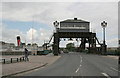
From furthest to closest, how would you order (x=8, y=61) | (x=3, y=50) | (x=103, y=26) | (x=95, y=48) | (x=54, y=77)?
(x=95, y=48) < (x=3, y=50) < (x=103, y=26) < (x=8, y=61) < (x=54, y=77)

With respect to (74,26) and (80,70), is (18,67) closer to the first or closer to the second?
(80,70)

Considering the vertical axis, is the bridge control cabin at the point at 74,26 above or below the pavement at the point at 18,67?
above

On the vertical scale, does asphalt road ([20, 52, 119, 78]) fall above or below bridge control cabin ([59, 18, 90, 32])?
below

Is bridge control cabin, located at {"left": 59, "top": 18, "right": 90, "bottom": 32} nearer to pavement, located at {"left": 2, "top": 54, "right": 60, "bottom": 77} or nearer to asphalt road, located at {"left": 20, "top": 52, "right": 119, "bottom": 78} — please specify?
asphalt road, located at {"left": 20, "top": 52, "right": 119, "bottom": 78}

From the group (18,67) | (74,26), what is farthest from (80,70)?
(74,26)

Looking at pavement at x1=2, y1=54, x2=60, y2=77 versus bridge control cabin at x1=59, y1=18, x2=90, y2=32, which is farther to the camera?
bridge control cabin at x1=59, y1=18, x2=90, y2=32

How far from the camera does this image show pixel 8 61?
19984 millimetres

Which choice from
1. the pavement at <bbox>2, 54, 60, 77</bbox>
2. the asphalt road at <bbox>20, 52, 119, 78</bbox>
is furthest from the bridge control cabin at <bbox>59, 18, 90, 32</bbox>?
the pavement at <bbox>2, 54, 60, 77</bbox>

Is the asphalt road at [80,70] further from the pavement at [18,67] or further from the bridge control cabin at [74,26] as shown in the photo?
the bridge control cabin at [74,26]

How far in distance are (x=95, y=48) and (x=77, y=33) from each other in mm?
8311

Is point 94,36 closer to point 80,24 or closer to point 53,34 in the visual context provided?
point 80,24

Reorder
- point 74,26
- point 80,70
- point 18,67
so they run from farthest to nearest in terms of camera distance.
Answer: point 74,26
point 18,67
point 80,70

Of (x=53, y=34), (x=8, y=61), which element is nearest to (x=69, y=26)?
(x=53, y=34)

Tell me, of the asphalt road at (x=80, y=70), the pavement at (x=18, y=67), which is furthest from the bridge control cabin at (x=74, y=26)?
the pavement at (x=18, y=67)
